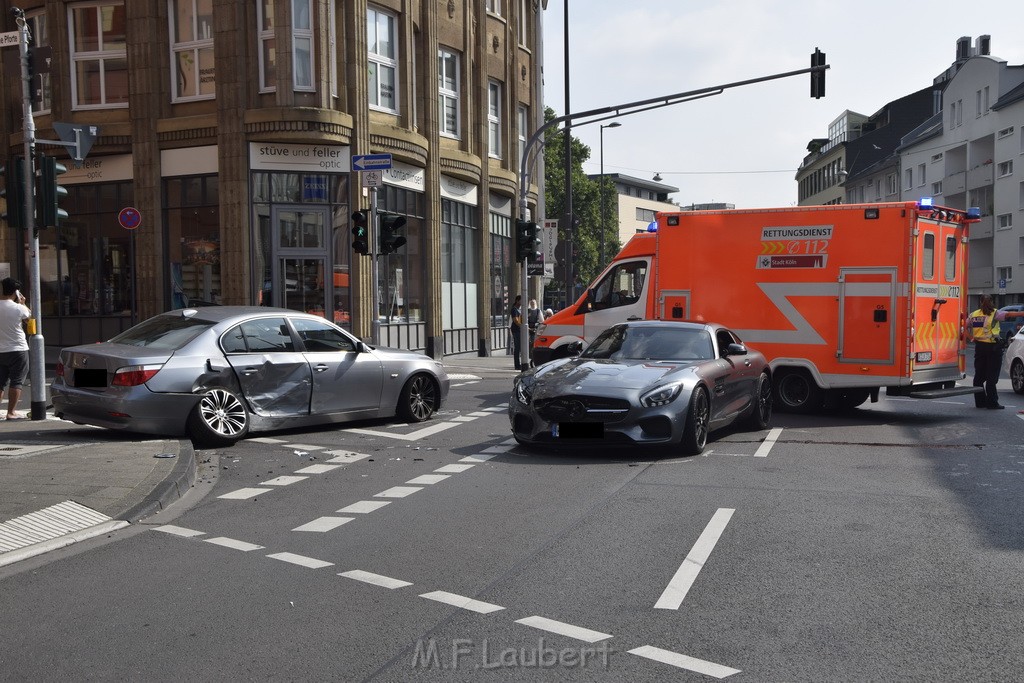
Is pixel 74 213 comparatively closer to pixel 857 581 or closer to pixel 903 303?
pixel 903 303

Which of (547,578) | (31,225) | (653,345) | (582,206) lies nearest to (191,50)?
(31,225)

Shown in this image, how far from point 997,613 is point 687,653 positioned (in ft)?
5.44

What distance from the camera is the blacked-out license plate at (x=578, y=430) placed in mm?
10148

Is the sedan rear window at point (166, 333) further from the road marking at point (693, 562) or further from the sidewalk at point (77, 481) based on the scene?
the road marking at point (693, 562)

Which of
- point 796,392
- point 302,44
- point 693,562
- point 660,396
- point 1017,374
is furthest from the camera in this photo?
point 302,44

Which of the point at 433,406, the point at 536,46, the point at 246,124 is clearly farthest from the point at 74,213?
the point at 536,46

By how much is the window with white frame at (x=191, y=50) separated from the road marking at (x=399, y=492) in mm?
17362

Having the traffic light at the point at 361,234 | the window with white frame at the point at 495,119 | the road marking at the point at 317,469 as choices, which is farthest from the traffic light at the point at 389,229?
the window with white frame at the point at 495,119

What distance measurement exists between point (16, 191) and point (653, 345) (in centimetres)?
835

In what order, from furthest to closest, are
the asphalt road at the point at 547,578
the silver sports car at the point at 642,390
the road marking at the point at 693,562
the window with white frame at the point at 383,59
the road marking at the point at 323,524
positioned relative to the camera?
the window with white frame at the point at 383,59 < the silver sports car at the point at 642,390 < the road marking at the point at 323,524 < the road marking at the point at 693,562 < the asphalt road at the point at 547,578

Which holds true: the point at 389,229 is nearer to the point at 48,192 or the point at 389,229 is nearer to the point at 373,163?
the point at 373,163

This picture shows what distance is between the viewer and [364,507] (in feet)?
25.7

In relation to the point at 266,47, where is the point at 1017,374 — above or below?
below

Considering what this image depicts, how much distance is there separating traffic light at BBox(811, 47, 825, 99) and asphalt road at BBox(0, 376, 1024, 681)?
12724 mm
